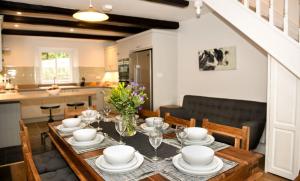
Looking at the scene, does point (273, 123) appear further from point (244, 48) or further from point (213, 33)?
point (213, 33)

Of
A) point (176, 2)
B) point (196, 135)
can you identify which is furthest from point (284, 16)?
point (196, 135)

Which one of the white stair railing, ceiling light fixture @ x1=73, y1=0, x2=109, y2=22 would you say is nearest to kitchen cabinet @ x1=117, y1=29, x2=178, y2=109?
the white stair railing

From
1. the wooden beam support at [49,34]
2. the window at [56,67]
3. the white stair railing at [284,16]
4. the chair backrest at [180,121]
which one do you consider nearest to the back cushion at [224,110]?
the white stair railing at [284,16]

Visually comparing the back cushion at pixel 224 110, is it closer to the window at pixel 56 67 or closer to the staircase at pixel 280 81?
the staircase at pixel 280 81

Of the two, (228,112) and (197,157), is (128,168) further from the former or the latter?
(228,112)

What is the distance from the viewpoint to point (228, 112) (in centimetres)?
354

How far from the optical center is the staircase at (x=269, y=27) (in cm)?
231

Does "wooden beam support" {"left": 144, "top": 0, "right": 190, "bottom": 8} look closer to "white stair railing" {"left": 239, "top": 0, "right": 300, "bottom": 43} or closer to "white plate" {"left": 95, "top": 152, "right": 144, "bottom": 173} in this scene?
"white stair railing" {"left": 239, "top": 0, "right": 300, "bottom": 43}

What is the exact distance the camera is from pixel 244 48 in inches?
135

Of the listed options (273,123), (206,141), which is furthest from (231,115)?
(206,141)

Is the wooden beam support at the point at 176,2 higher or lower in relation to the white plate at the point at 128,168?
higher

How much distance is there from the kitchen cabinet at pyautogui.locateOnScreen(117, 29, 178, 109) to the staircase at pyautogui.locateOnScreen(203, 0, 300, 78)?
5.56 ft

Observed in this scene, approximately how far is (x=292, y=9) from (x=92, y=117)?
3234 millimetres

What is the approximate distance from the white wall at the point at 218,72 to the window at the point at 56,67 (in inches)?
153
